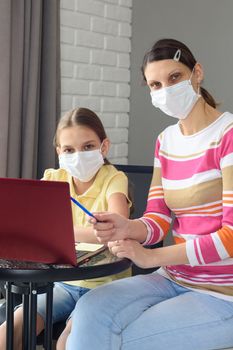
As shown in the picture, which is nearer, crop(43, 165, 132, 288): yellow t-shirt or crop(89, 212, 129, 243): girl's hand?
crop(89, 212, 129, 243): girl's hand

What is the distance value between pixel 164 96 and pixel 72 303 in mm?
662

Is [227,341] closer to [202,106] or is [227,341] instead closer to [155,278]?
[155,278]

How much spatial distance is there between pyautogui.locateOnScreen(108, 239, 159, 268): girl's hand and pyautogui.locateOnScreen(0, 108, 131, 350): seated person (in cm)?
27

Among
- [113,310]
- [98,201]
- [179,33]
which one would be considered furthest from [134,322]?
[179,33]

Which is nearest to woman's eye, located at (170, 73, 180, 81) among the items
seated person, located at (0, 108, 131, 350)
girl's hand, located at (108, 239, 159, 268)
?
seated person, located at (0, 108, 131, 350)

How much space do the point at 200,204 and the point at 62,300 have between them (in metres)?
0.51

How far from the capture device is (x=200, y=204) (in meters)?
1.50

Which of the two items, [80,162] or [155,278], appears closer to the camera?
[155,278]

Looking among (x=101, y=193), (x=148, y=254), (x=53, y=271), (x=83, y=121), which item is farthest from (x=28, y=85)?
(x=53, y=271)

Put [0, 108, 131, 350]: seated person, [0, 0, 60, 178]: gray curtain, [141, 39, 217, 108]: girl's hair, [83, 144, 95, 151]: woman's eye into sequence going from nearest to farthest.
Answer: [141, 39, 217, 108]: girl's hair < [0, 108, 131, 350]: seated person < [83, 144, 95, 151]: woman's eye < [0, 0, 60, 178]: gray curtain

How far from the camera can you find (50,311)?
4.61 ft

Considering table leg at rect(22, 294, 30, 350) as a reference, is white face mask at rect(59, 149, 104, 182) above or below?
above

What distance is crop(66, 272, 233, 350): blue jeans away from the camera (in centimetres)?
132

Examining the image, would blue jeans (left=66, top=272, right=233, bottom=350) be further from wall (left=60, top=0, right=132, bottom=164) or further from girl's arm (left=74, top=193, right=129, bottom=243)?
wall (left=60, top=0, right=132, bottom=164)
